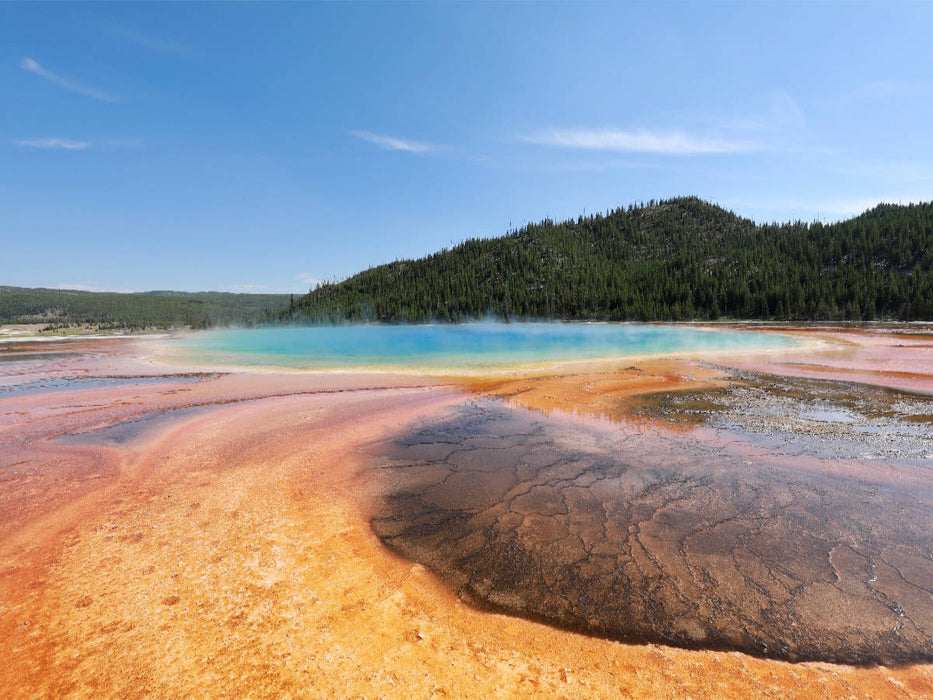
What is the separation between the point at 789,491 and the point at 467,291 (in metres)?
114

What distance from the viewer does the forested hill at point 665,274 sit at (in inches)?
2911

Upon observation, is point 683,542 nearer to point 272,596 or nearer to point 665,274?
point 272,596

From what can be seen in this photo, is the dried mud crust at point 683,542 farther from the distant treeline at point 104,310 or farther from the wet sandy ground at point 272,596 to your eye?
the distant treeline at point 104,310

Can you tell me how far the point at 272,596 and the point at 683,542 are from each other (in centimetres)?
457

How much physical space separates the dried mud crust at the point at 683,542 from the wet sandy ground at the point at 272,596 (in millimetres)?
109

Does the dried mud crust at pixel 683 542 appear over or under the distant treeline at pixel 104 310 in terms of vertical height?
under

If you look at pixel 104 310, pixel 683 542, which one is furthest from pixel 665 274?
pixel 104 310

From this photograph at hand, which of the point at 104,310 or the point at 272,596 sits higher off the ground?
the point at 104,310

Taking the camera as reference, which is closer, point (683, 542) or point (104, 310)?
point (683, 542)

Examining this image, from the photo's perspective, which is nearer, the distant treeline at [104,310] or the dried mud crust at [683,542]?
the dried mud crust at [683,542]

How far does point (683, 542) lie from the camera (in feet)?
16.0

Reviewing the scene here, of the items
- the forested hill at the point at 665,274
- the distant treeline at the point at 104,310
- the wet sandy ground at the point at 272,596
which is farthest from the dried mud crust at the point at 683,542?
the distant treeline at the point at 104,310

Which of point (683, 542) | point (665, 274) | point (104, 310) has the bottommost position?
point (683, 542)

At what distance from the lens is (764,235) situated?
126 m
